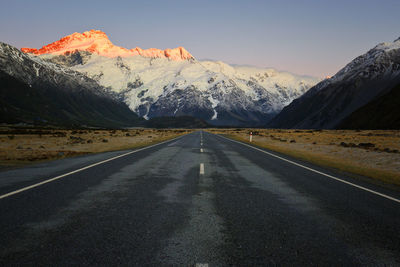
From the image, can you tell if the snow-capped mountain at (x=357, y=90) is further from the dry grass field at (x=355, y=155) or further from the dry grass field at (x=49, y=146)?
the dry grass field at (x=49, y=146)

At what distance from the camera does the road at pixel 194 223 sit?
3.61 metres

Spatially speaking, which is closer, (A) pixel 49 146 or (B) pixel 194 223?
(B) pixel 194 223

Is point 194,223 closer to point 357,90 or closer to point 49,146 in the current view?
point 49,146

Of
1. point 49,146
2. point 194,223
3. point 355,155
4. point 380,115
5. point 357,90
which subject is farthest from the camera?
point 357,90

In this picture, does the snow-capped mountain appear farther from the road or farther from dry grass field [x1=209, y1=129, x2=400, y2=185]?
the road

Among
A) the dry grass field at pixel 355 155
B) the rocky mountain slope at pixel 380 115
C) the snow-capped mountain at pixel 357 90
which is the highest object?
the snow-capped mountain at pixel 357 90

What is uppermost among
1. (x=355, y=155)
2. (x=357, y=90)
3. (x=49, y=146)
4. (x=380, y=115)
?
(x=357, y=90)

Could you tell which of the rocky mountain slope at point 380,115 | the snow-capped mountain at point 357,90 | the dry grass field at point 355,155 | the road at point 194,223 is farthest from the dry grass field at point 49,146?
the snow-capped mountain at point 357,90

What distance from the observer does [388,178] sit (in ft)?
34.1

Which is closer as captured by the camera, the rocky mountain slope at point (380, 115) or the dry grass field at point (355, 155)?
the dry grass field at point (355, 155)

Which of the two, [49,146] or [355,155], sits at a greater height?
[355,155]

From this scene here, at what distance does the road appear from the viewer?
3.61 meters

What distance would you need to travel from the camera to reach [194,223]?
4.84 meters

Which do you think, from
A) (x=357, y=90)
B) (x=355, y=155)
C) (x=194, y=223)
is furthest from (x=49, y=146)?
(x=357, y=90)
